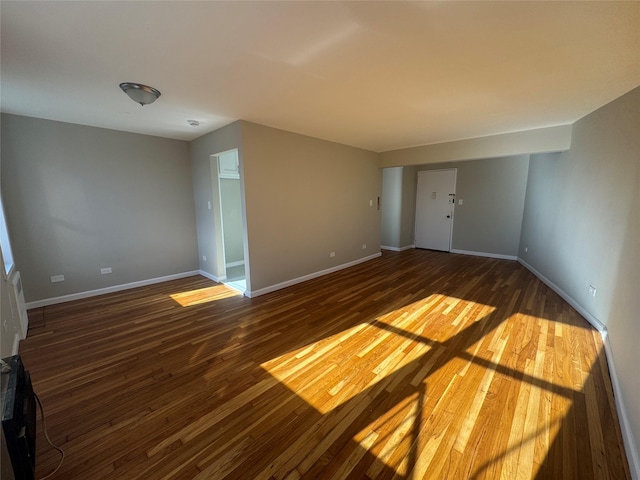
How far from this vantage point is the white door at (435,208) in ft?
20.8

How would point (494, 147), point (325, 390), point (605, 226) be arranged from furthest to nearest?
point (494, 147) < point (605, 226) < point (325, 390)

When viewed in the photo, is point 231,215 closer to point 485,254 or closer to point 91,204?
point 91,204

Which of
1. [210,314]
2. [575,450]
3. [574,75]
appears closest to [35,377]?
[210,314]

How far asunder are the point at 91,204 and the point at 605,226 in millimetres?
6347

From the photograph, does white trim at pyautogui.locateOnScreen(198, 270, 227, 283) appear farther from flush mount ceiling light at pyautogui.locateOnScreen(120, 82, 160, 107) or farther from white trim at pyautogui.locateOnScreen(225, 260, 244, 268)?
flush mount ceiling light at pyautogui.locateOnScreen(120, 82, 160, 107)

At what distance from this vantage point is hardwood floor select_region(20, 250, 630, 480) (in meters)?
1.37

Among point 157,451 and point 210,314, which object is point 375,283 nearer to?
point 210,314

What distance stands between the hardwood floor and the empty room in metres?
0.02

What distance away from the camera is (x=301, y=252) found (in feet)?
13.8

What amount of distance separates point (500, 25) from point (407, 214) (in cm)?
545

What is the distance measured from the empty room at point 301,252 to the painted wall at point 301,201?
4 centimetres

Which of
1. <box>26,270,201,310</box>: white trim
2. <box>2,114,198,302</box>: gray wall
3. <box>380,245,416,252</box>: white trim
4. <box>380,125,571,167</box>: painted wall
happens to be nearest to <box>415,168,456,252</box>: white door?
<box>380,245,416,252</box>: white trim

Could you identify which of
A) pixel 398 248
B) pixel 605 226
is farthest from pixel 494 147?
pixel 398 248

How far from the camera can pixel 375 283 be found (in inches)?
165
